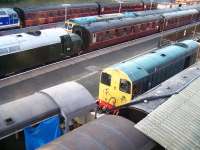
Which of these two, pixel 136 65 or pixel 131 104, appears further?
pixel 136 65

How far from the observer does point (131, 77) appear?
18297 millimetres

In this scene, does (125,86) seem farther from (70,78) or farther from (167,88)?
(70,78)

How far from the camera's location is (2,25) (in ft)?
116

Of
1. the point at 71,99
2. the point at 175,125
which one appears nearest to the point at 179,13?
the point at 71,99

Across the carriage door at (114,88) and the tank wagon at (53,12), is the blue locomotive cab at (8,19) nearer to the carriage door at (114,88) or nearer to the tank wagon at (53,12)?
the tank wagon at (53,12)

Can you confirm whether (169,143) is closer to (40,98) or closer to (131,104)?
(131,104)

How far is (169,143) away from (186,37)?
30890 millimetres

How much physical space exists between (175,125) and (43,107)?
5.88 meters

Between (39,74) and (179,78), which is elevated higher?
(179,78)

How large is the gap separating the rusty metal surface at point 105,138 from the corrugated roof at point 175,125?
1.30 ft

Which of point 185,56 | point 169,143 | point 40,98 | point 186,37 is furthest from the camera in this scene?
point 186,37

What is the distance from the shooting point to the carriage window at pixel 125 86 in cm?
1831

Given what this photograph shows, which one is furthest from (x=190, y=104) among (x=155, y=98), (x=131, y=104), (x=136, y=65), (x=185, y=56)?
(x=185, y=56)

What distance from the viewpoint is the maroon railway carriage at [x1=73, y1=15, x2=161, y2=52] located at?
30291 millimetres
